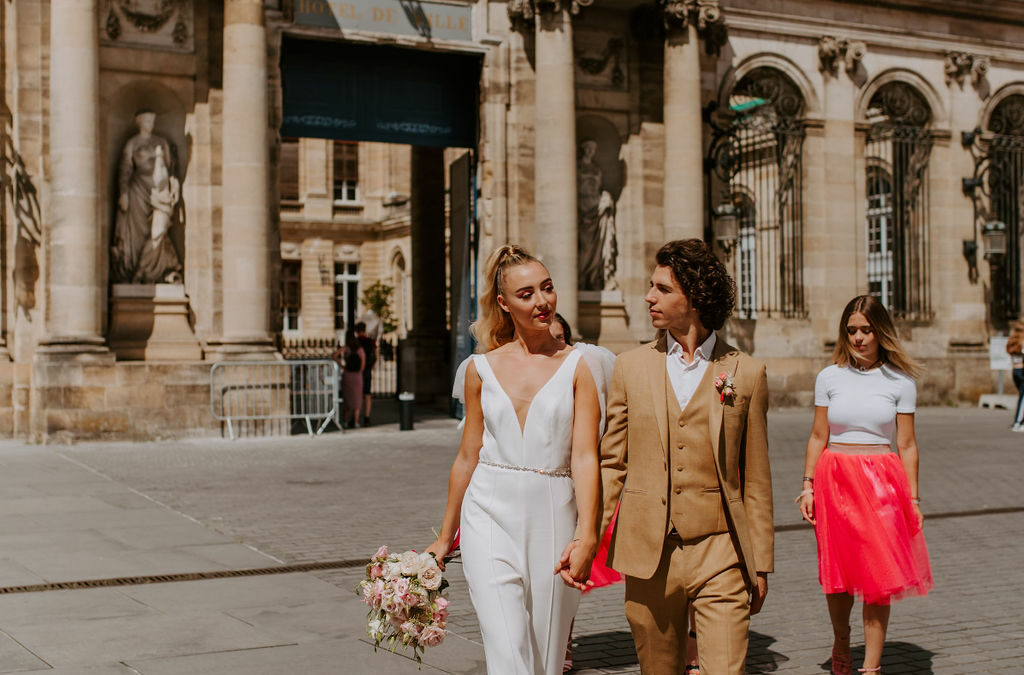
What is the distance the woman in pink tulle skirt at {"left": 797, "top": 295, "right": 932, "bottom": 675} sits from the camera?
5.90 meters

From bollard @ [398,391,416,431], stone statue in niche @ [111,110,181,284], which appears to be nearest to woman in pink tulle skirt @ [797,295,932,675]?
bollard @ [398,391,416,431]

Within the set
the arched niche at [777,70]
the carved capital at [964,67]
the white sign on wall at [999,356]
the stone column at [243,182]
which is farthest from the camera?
the carved capital at [964,67]

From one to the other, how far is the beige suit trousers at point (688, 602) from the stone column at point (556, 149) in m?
16.9

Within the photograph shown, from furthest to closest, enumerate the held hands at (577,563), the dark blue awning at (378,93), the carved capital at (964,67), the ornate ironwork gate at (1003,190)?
the ornate ironwork gate at (1003,190)
the carved capital at (964,67)
the dark blue awning at (378,93)
the held hands at (577,563)

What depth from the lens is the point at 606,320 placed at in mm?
22656

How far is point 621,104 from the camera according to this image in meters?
23.0

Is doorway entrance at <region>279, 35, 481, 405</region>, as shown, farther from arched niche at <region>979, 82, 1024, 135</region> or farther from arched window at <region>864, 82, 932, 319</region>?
arched niche at <region>979, 82, 1024, 135</region>

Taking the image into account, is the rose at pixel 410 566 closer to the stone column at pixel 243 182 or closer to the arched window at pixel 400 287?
the stone column at pixel 243 182

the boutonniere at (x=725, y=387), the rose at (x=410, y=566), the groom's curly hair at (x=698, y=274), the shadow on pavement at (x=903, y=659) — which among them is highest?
the groom's curly hair at (x=698, y=274)

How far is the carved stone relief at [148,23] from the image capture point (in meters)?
18.7

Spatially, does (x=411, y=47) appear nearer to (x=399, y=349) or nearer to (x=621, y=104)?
(x=621, y=104)

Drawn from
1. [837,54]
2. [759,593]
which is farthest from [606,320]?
[759,593]

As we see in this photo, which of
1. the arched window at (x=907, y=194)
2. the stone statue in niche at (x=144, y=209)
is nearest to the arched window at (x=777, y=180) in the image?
the arched window at (x=907, y=194)

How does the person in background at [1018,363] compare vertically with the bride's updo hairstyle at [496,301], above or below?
below
